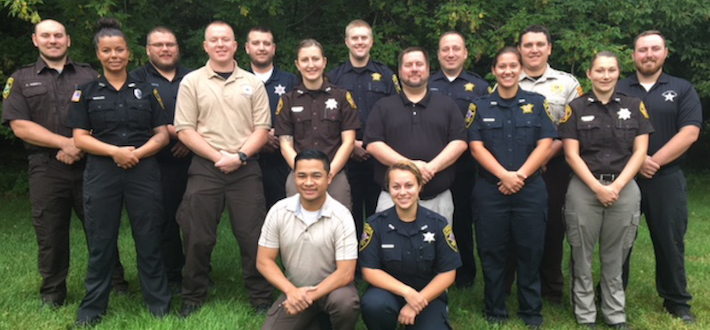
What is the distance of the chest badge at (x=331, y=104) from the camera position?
16.2ft

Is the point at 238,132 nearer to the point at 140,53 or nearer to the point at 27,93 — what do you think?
the point at 27,93

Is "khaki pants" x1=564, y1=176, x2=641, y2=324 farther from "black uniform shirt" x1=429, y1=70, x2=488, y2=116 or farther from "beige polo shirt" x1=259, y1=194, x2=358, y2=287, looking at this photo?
"beige polo shirt" x1=259, y1=194, x2=358, y2=287

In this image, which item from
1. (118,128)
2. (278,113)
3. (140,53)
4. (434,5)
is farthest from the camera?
(434,5)

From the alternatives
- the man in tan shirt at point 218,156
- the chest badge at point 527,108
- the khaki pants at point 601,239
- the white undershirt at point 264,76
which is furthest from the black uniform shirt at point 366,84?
the khaki pants at point 601,239

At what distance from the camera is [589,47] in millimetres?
9461

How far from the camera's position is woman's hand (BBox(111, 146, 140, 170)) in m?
4.52

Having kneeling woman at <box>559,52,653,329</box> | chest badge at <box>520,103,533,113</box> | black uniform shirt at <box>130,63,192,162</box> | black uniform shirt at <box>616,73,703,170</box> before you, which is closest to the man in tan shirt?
black uniform shirt at <box>130,63,192,162</box>

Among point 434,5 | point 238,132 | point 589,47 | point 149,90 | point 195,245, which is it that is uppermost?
point 434,5

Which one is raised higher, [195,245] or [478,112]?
[478,112]

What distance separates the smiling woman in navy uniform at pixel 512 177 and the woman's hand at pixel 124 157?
2558 mm

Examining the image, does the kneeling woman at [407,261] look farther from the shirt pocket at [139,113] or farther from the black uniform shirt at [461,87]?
the shirt pocket at [139,113]

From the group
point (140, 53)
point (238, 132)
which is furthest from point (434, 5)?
point (238, 132)

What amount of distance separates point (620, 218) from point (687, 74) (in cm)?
991

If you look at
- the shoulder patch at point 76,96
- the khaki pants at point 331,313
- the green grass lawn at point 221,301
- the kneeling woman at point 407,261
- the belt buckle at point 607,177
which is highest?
the shoulder patch at point 76,96
